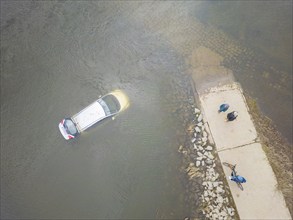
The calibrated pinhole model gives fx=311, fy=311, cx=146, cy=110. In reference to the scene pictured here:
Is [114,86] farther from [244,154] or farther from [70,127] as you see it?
[244,154]

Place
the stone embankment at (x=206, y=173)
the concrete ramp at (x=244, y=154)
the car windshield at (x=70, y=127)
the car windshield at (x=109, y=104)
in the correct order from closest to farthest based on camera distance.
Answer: the concrete ramp at (x=244, y=154) < the stone embankment at (x=206, y=173) < the car windshield at (x=70, y=127) < the car windshield at (x=109, y=104)

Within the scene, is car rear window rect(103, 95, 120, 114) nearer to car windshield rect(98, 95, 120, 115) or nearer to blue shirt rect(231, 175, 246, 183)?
car windshield rect(98, 95, 120, 115)

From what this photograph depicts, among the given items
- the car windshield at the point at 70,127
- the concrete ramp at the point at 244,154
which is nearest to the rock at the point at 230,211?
the concrete ramp at the point at 244,154

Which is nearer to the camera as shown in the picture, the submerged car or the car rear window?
the submerged car

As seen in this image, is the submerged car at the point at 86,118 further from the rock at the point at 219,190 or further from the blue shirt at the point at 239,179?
the blue shirt at the point at 239,179

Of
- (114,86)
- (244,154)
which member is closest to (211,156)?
(244,154)

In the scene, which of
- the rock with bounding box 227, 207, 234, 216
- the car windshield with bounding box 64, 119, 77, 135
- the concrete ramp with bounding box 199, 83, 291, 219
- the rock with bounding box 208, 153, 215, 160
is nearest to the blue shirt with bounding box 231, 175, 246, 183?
the concrete ramp with bounding box 199, 83, 291, 219
